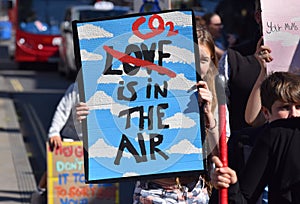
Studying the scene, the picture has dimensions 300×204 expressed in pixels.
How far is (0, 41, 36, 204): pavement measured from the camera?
9247 mm

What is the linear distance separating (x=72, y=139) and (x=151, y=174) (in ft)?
11.1

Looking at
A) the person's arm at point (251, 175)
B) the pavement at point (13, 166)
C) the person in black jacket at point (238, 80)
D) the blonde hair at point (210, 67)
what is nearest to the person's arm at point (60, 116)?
the person in black jacket at point (238, 80)

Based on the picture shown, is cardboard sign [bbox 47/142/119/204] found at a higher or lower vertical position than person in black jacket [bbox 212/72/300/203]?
lower

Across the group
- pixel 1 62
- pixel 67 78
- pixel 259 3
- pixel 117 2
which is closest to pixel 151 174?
pixel 259 3

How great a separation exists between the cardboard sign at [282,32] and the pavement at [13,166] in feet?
15.9

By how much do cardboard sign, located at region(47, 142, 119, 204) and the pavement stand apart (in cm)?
173

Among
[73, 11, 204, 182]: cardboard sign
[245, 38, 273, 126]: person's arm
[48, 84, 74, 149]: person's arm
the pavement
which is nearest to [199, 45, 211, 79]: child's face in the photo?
[245, 38, 273, 126]: person's arm

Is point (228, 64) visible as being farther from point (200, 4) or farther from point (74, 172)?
point (200, 4)

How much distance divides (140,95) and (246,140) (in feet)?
1.91

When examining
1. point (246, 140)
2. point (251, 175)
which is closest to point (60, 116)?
point (246, 140)

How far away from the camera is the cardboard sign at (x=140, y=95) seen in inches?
156

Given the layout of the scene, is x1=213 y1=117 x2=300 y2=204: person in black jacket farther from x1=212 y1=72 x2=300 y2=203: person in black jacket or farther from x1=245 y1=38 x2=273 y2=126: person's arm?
x1=245 y1=38 x2=273 y2=126: person's arm

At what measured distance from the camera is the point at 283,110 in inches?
141

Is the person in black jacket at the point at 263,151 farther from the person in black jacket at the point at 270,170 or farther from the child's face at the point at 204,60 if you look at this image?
the child's face at the point at 204,60
